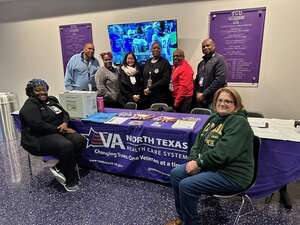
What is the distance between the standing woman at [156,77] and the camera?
11.1 feet

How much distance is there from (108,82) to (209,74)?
140 cm

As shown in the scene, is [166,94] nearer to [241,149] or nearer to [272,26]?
[272,26]

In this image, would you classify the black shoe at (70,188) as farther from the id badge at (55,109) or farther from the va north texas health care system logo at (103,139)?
the id badge at (55,109)

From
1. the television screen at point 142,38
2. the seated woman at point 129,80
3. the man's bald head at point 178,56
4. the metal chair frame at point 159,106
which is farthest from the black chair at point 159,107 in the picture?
the television screen at point 142,38

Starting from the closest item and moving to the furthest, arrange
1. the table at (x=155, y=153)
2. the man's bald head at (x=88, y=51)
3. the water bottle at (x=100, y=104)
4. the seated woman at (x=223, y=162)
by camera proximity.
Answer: the seated woman at (x=223, y=162) < the table at (x=155, y=153) < the water bottle at (x=100, y=104) < the man's bald head at (x=88, y=51)

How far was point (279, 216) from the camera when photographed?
1.96 m

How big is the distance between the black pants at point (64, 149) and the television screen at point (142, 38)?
1.99 m

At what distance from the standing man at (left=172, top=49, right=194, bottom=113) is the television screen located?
1.38 ft

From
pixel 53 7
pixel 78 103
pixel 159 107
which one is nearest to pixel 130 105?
pixel 159 107

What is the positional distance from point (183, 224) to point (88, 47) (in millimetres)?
2632

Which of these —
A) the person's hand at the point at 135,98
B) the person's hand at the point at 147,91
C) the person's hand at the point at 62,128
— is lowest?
the person's hand at the point at 62,128

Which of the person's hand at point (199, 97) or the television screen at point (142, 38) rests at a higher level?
the television screen at point (142, 38)

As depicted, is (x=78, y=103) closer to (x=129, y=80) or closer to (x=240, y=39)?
(x=129, y=80)

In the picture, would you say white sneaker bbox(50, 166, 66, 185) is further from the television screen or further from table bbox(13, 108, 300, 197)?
the television screen
